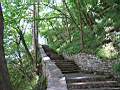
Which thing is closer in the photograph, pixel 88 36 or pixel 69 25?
pixel 88 36

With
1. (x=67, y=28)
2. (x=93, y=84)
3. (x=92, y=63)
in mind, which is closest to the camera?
(x=93, y=84)

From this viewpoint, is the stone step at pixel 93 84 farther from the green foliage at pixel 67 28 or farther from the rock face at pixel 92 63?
the rock face at pixel 92 63

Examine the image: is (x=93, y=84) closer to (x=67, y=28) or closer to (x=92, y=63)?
(x=92, y=63)

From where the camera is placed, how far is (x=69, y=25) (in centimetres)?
2208

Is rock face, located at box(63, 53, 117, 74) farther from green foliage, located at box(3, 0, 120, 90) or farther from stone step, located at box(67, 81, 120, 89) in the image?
stone step, located at box(67, 81, 120, 89)

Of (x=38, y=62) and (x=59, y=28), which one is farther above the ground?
(x=59, y=28)

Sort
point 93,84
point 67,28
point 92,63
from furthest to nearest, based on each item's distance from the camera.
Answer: point 67,28, point 92,63, point 93,84

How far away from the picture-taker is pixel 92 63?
13.1 meters

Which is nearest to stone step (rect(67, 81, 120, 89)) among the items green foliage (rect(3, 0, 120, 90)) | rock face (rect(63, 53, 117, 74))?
green foliage (rect(3, 0, 120, 90))

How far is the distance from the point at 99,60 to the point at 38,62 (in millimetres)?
7720

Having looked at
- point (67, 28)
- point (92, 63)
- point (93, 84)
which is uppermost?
point (67, 28)

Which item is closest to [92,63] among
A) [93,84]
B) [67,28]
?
[93,84]

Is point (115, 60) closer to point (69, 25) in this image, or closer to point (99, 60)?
point (99, 60)

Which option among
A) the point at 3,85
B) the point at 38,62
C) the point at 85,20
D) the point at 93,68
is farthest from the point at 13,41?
the point at 3,85
